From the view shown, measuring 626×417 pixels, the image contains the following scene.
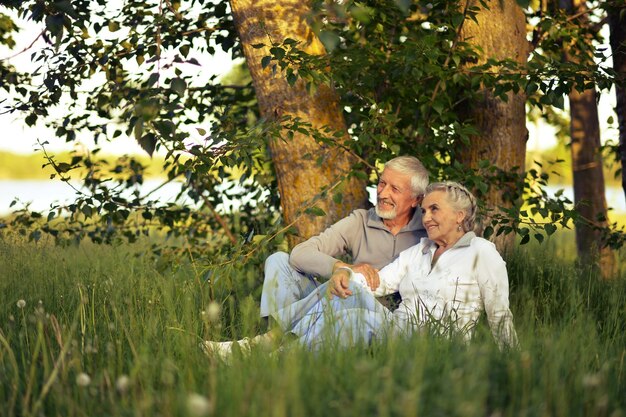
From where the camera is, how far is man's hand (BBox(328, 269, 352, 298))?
4.54m

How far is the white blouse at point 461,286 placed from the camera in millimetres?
4141

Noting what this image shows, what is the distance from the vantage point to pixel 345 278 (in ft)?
15.0

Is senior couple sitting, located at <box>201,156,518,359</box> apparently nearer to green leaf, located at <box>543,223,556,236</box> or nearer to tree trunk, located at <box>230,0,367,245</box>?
tree trunk, located at <box>230,0,367,245</box>

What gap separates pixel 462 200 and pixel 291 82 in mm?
1359

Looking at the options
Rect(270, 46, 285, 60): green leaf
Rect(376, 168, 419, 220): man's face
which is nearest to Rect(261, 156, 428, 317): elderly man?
Rect(376, 168, 419, 220): man's face

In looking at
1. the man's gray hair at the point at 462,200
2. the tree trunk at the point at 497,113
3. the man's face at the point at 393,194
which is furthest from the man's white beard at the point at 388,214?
the tree trunk at the point at 497,113

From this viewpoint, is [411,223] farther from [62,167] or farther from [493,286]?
[62,167]

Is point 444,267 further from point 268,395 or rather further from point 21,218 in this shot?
point 21,218

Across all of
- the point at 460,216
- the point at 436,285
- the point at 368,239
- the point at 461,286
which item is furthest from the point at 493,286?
the point at 368,239

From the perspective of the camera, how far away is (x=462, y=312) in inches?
166

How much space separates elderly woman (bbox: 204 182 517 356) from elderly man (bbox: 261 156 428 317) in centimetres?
19

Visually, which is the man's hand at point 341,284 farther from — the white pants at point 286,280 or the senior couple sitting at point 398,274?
the white pants at point 286,280

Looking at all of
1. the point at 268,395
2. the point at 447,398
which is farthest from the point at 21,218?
the point at 447,398

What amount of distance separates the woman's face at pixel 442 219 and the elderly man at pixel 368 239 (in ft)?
1.66
